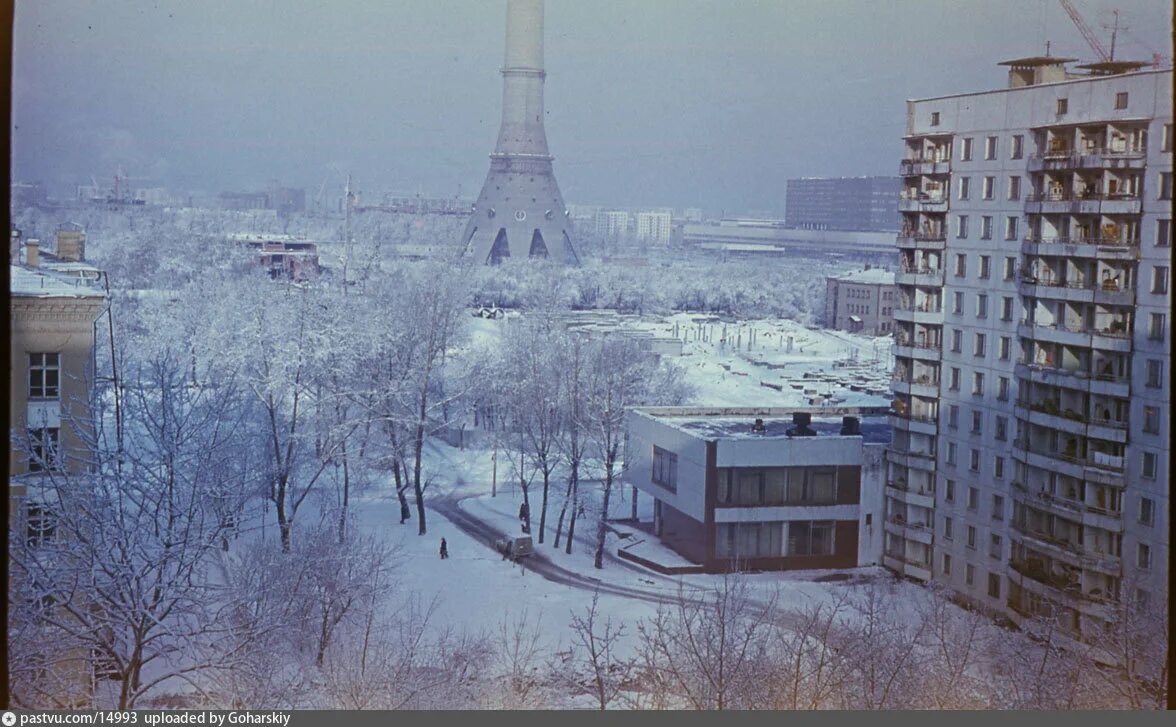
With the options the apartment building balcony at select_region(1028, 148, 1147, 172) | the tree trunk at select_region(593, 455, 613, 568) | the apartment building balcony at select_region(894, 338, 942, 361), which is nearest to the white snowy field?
the apartment building balcony at select_region(894, 338, 942, 361)

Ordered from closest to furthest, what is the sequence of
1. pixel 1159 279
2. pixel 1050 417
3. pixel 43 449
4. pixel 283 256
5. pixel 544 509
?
pixel 43 449
pixel 1159 279
pixel 1050 417
pixel 544 509
pixel 283 256

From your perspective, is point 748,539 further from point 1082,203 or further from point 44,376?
point 44,376

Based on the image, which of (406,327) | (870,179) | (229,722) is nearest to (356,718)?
(229,722)

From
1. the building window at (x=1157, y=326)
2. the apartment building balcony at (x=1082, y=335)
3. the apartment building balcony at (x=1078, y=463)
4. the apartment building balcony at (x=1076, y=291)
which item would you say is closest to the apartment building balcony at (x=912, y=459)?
the apartment building balcony at (x=1078, y=463)

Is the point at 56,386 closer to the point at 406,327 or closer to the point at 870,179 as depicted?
the point at 406,327

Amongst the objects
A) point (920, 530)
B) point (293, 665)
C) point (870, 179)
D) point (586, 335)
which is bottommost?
point (293, 665)

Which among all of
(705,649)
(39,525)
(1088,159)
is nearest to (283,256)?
(39,525)
